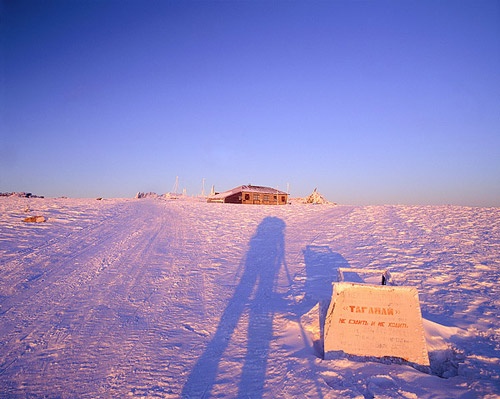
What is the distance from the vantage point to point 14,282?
8.08 meters

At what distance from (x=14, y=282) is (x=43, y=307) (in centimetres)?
211

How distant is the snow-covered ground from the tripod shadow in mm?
30

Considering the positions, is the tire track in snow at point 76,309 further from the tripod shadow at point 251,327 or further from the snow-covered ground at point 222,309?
the tripod shadow at point 251,327

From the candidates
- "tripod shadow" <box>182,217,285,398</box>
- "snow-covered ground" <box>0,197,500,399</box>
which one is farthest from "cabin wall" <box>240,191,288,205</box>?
"tripod shadow" <box>182,217,285,398</box>

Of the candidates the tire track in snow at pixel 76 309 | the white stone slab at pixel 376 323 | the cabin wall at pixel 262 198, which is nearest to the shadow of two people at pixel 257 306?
the white stone slab at pixel 376 323

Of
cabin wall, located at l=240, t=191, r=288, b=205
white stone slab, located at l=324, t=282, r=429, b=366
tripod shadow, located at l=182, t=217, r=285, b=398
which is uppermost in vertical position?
cabin wall, located at l=240, t=191, r=288, b=205

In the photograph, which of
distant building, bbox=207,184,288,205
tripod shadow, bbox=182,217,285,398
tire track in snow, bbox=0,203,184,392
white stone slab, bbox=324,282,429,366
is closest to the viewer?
tripod shadow, bbox=182,217,285,398

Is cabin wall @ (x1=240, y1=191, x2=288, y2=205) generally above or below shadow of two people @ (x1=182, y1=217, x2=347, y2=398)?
above

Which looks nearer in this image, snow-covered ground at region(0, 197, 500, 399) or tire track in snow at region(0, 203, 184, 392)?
snow-covered ground at region(0, 197, 500, 399)

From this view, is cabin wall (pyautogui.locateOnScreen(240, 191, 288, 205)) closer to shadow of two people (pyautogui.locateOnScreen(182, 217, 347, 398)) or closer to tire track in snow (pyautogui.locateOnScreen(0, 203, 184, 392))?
shadow of two people (pyautogui.locateOnScreen(182, 217, 347, 398))

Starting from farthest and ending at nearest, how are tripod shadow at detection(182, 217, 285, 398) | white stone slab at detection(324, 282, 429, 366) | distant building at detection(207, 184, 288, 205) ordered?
distant building at detection(207, 184, 288, 205) → white stone slab at detection(324, 282, 429, 366) → tripod shadow at detection(182, 217, 285, 398)

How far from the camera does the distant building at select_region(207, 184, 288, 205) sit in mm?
40906

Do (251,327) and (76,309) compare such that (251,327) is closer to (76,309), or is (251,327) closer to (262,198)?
(76,309)

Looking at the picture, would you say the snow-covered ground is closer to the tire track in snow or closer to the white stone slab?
the tire track in snow
